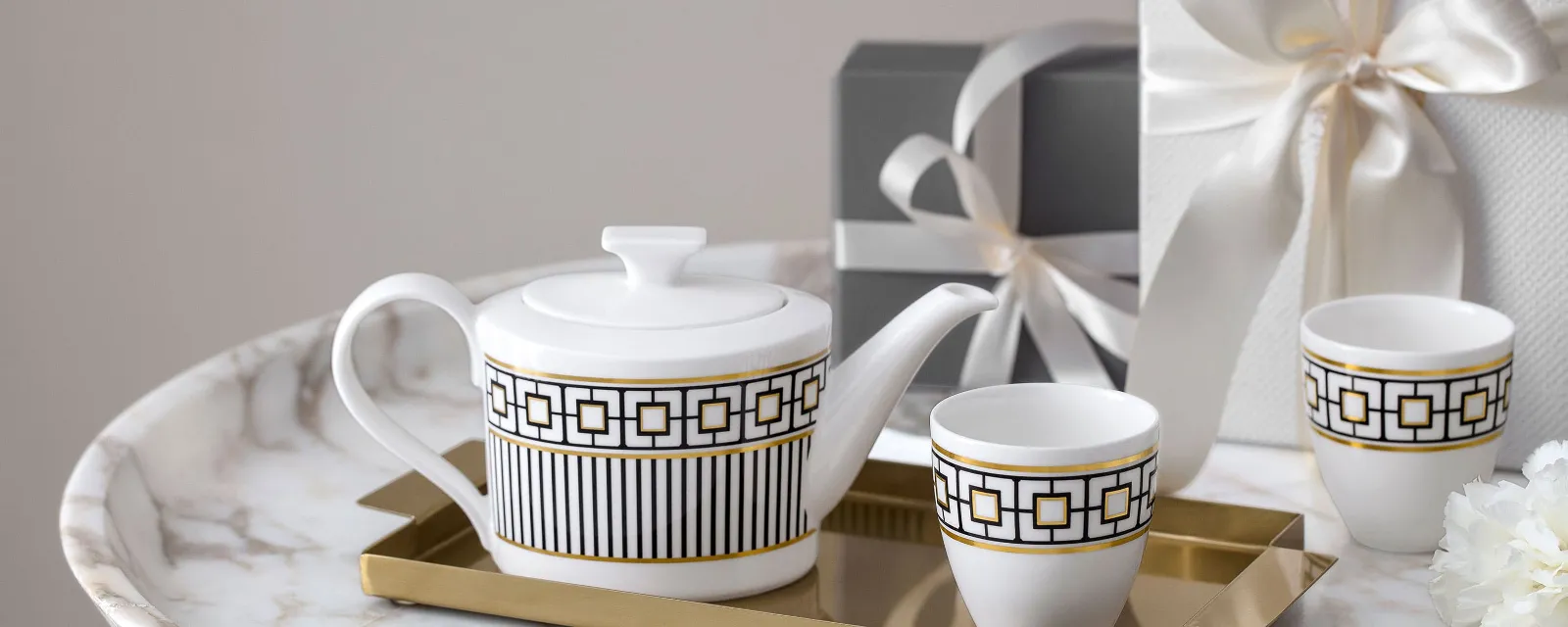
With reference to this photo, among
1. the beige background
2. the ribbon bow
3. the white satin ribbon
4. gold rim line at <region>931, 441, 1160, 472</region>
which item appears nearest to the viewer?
gold rim line at <region>931, 441, 1160, 472</region>

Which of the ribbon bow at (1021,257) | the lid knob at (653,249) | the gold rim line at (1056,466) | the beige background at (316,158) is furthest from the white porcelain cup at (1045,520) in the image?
the beige background at (316,158)

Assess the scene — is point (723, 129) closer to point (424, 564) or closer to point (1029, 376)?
point (1029, 376)

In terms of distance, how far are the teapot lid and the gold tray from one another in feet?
0.29

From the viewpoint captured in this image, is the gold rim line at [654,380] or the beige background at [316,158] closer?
the gold rim line at [654,380]

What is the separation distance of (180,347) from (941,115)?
2.44 ft

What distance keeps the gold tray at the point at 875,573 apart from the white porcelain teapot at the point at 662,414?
15 millimetres

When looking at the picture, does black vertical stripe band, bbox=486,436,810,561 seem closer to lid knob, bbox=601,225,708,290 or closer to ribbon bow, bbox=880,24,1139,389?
lid knob, bbox=601,225,708,290

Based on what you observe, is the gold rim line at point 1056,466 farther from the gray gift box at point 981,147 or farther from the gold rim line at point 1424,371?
the gray gift box at point 981,147

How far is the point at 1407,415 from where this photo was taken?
517 mm

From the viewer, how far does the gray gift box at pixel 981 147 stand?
0.72 m

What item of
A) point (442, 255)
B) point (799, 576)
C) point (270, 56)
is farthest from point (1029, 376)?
point (270, 56)

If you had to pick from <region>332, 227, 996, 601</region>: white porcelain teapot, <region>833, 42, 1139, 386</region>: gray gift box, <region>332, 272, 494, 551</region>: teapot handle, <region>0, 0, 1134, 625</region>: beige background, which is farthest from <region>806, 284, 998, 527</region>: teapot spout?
<region>0, 0, 1134, 625</region>: beige background

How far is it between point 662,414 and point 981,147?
314mm

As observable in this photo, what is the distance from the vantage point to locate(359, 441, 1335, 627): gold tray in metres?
0.48
